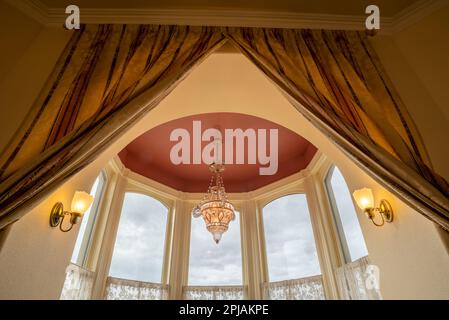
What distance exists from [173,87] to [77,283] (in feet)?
10.1

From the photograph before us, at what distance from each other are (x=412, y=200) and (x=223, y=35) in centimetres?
194

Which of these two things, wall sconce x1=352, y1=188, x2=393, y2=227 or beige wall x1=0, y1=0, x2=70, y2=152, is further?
wall sconce x1=352, y1=188, x2=393, y2=227

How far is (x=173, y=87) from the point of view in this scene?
1910mm

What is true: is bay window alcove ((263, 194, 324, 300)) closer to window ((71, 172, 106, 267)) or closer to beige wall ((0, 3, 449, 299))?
beige wall ((0, 3, 449, 299))

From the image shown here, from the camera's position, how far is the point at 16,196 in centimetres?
125

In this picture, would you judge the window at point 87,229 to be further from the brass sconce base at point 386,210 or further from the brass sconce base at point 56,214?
the brass sconce base at point 386,210

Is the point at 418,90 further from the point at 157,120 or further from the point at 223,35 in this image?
the point at 157,120

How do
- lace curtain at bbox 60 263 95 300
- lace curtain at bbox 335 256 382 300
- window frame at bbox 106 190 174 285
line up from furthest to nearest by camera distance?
window frame at bbox 106 190 174 285, lace curtain at bbox 60 263 95 300, lace curtain at bbox 335 256 382 300

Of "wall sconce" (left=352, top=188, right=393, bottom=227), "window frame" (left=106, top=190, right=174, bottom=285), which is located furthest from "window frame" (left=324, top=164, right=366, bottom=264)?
"window frame" (left=106, top=190, right=174, bottom=285)

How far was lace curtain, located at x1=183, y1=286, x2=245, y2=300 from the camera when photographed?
14.9ft

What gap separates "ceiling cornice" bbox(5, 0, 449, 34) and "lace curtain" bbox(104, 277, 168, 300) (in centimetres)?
358

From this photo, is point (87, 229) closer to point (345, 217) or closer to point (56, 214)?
point (56, 214)

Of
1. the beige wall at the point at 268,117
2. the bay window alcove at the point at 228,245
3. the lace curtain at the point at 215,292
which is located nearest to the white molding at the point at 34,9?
the beige wall at the point at 268,117
